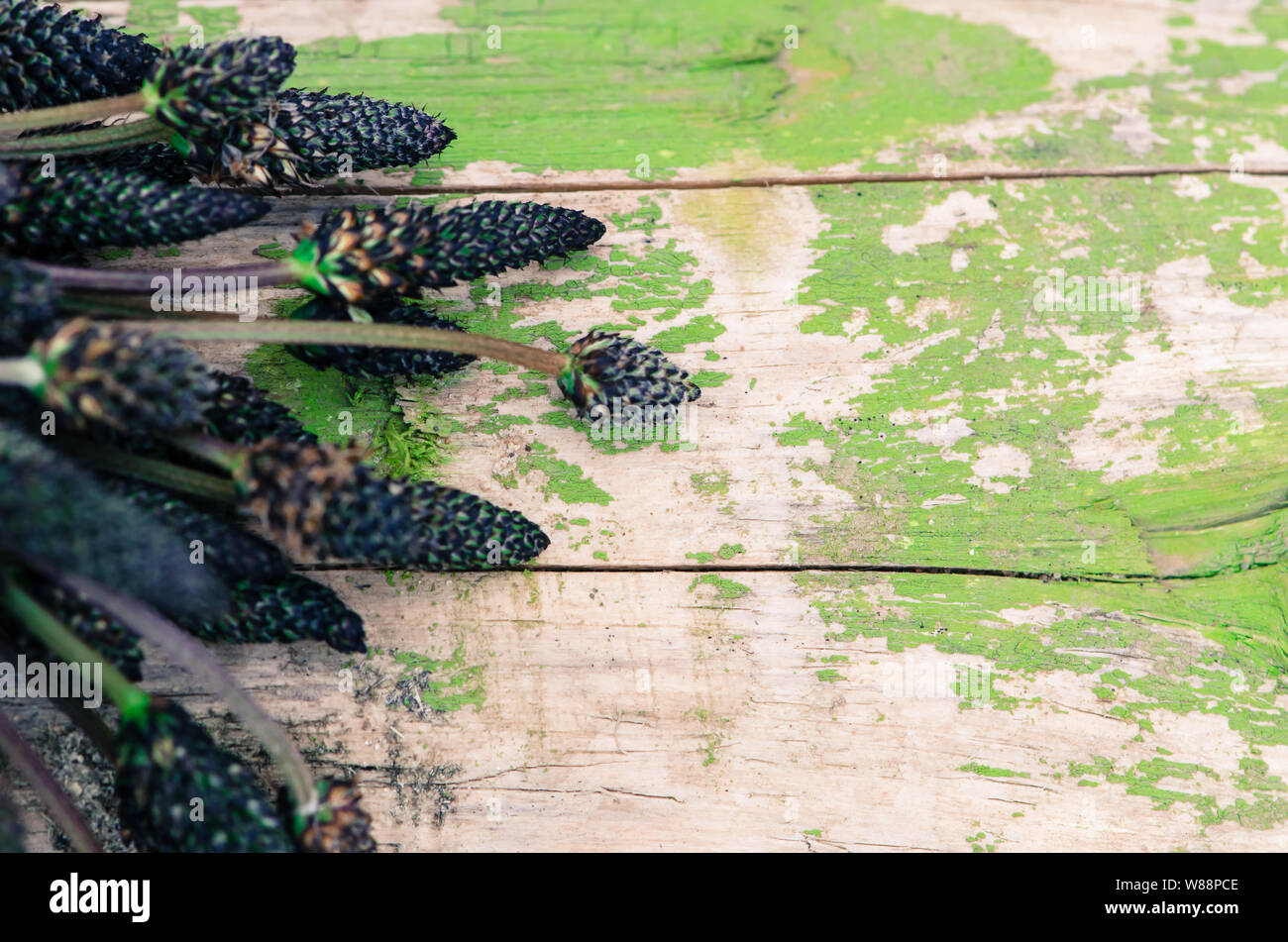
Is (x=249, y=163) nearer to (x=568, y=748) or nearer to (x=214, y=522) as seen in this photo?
(x=214, y=522)

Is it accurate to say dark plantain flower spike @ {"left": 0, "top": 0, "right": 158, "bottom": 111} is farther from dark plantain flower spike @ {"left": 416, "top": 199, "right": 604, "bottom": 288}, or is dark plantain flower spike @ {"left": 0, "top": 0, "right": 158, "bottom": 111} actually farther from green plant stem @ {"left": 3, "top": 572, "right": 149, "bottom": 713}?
green plant stem @ {"left": 3, "top": 572, "right": 149, "bottom": 713}

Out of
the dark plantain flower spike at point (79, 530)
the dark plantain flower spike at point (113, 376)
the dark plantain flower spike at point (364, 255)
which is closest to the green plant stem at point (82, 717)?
the dark plantain flower spike at point (79, 530)

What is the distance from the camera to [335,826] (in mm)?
1508

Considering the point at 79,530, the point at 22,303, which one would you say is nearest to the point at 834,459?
the point at 79,530

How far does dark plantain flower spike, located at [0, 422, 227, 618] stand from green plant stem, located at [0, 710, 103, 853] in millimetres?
364

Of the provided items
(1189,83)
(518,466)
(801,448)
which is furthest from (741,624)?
(1189,83)

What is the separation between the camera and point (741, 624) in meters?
1.90

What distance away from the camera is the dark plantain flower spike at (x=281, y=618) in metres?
1.61

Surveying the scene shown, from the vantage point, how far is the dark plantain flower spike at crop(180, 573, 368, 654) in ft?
5.29

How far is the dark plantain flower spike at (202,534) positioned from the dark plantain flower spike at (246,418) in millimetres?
153

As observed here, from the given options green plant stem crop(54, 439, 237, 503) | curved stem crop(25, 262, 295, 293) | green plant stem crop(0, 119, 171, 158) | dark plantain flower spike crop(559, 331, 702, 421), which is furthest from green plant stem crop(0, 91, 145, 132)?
dark plantain flower spike crop(559, 331, 702, 421)

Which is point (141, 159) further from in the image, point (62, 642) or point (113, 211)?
point (62, 642)

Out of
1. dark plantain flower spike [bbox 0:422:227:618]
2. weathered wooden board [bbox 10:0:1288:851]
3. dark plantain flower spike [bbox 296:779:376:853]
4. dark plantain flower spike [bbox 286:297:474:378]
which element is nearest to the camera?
dark plantain flower spike [bbox 0:422:227:618]

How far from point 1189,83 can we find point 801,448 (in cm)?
142
